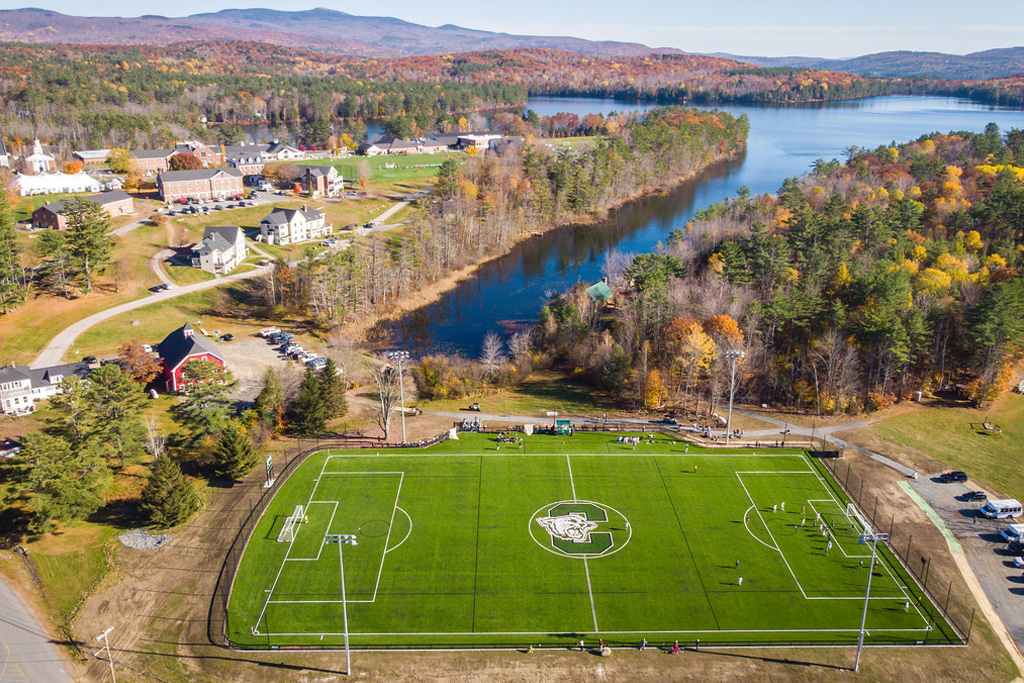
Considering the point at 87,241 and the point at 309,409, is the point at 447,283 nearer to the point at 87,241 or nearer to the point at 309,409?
the point at 87,241

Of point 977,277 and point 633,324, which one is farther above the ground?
point 977,277

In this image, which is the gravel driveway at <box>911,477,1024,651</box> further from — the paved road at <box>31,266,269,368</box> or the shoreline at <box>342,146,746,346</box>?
the paved road at <box>31,266,269,368</box>

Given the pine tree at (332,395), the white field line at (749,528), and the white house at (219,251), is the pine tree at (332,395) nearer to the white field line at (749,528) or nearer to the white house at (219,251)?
the white field line at (749,528)

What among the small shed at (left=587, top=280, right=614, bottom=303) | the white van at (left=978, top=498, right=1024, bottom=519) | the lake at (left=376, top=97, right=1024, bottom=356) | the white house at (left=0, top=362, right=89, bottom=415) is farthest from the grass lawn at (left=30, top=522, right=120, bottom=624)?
the white van at (left=978, top=498, right=1024, bottom=519)

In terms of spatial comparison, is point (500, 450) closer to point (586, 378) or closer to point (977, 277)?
point (586, 378)

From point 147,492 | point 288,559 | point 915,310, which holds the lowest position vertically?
point 288,559

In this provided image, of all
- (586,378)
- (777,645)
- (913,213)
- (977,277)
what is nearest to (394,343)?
(586,378)

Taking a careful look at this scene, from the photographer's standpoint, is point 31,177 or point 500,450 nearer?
point 500,450
